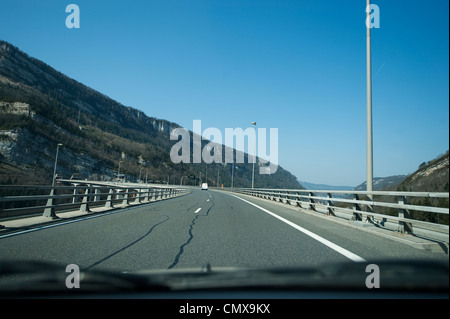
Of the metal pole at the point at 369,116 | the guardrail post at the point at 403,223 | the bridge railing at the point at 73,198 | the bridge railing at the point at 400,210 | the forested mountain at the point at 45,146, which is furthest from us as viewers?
the forested mountain at the point at 45,146

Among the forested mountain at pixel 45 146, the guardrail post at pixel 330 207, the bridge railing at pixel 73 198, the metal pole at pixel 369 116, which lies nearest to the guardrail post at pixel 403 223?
the metal pole at pixel 369 116

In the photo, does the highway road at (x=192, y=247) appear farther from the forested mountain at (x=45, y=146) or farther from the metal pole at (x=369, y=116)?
the forested mountain at (x=45, y=146)

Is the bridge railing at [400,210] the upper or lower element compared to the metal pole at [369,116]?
lower

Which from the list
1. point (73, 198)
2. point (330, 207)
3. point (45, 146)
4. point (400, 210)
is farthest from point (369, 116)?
point (45, 146)

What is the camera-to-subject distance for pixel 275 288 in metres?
2.44

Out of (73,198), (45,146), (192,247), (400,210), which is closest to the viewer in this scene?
(192,247)

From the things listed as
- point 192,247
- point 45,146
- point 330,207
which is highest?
point 45,146

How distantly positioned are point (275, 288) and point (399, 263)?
1014 mm

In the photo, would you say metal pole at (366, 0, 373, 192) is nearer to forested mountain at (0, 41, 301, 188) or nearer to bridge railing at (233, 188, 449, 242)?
bridge railing at (233, 188, 449, 242)

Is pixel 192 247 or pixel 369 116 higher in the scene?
pixel 369 116

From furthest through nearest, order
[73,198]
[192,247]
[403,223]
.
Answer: [73,198] < [403,223] < [192,247]

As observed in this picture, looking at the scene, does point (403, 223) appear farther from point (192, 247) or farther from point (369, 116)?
point (192, 247)

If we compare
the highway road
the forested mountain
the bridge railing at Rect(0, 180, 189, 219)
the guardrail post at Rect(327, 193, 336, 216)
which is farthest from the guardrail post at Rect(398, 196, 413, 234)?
the forested mountain
